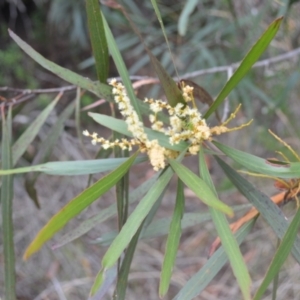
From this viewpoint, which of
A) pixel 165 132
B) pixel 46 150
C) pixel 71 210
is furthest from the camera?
pixel 46 150

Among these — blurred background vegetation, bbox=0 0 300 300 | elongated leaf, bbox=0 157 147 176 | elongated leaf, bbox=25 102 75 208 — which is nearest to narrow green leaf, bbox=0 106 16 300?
elongated leaf, bbox=25 102 75 208

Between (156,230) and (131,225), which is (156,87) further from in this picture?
(131,225)

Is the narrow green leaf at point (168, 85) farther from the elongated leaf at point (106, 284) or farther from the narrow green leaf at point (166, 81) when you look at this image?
the elongated leaf at point (106, 284)

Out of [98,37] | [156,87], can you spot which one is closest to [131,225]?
[98,37]

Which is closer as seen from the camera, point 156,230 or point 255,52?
point 255,52

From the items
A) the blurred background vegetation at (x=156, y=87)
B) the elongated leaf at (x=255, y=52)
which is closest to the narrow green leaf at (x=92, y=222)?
the elongated leaf at (x=255, y=52)
